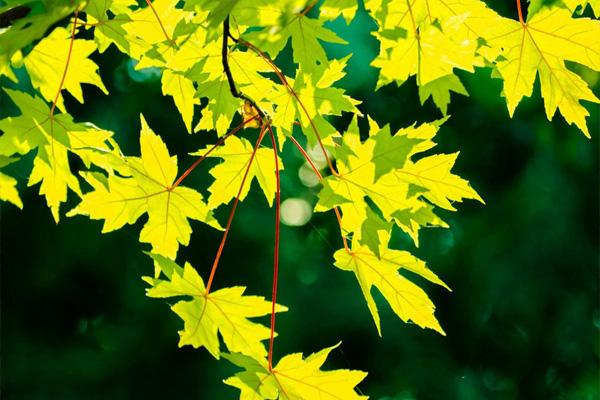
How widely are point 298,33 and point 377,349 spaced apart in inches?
162

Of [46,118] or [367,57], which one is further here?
[367,57]

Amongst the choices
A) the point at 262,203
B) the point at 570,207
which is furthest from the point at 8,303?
the point at 570,207

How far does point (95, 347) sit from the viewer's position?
491 cm

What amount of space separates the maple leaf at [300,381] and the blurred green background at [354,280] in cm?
358

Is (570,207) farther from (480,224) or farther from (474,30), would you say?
(474,30)

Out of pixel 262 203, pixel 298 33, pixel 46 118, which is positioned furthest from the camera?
pixel 262 203

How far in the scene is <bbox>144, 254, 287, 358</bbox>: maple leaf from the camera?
1031mm

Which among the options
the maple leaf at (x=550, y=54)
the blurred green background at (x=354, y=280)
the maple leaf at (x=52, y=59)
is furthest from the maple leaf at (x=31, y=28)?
the blurred green background at (x=354, y=280)

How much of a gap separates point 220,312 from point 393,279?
29cm

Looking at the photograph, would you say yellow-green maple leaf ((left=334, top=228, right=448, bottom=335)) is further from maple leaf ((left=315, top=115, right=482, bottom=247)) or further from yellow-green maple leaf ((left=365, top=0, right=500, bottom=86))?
yellow-green maple leaf ((left=365, top=0, right=500, bottom=86))

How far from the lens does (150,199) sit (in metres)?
1.11

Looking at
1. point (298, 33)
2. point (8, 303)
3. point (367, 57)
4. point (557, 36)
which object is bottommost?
point (8, 303)

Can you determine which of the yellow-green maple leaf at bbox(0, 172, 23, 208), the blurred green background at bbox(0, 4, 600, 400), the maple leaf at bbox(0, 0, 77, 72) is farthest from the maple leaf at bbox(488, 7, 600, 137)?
the blurred green background at bbox(0, 4, 600, 400)

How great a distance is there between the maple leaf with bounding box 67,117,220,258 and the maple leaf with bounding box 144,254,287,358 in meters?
0.08
